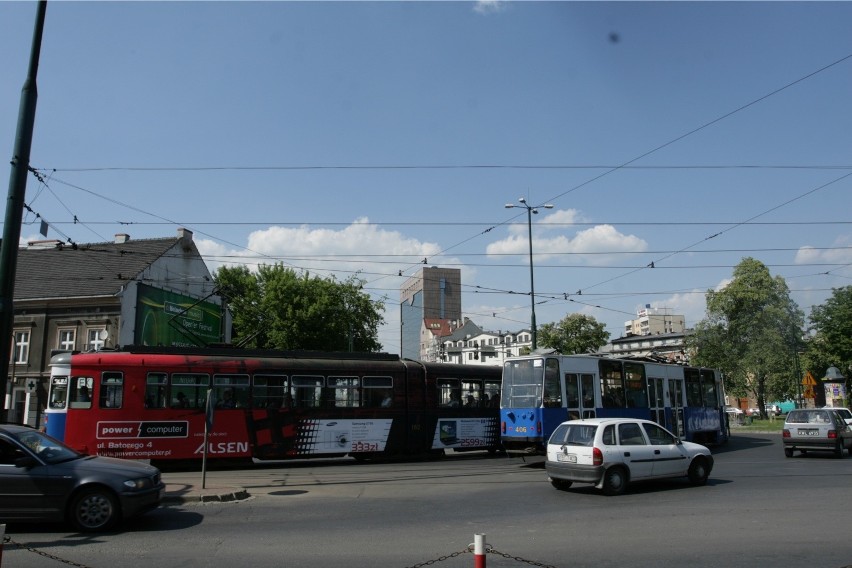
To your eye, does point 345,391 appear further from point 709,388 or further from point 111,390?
point 709,388

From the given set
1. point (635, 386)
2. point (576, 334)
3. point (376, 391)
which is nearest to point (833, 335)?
point (576, 334)

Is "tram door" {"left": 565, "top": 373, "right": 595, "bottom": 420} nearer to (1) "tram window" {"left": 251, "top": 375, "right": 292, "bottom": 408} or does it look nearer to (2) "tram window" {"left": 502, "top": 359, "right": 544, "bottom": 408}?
(2) "tram window" {"left": 502, "top": 359, "right": 544, "bottom": 408}

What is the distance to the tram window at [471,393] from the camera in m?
21.9

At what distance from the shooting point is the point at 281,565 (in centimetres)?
723

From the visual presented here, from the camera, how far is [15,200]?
431 inches

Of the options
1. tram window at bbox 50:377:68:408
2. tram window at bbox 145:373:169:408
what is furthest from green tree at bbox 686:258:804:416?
tram window at bbox 50:377:68:408

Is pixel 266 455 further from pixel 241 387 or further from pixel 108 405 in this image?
pixel 108 405

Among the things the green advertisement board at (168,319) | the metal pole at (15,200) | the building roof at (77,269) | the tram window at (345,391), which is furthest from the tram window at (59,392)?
the building roof at (77,269)

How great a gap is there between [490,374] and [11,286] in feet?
50.0

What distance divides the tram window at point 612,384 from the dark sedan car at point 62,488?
13899 mm

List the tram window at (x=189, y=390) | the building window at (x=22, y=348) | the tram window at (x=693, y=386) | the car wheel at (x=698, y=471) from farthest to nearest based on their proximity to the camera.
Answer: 1. the building window at (x=22, y=348)
2. the tram window at (x=693, y=386)
3. the tram window at (x=189, y=390)
4. the car wheel at (x=698, y=471)

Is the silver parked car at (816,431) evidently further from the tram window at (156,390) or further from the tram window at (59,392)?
the tram window at (59,392)

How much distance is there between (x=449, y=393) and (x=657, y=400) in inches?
281

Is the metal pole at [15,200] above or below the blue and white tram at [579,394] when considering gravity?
above
